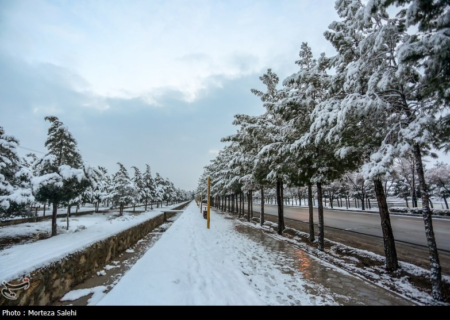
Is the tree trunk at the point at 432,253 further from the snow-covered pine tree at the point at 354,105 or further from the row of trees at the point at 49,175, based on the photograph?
the row of trees at the point at 49,175

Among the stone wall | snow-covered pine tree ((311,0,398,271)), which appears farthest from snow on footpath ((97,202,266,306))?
snow-covered pine tree ((311,0,398,271))

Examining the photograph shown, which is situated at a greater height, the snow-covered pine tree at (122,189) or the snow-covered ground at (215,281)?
the snow-covered pine tree at (122,189)

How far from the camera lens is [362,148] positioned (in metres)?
6.33

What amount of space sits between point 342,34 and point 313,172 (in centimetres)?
544

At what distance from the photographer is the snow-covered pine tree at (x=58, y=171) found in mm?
13688

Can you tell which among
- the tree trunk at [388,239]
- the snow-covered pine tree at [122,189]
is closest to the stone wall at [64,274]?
the tree trunk at [388,239]

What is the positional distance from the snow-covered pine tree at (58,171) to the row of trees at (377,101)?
13488 mm

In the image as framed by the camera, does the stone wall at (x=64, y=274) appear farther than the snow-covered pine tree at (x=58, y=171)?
No

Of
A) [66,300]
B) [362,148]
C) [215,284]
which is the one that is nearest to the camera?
[215,284]

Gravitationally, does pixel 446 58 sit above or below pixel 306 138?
above

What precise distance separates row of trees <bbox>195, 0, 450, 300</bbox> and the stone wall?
7.80 metres

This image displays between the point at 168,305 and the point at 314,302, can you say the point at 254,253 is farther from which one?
the point at 168,305

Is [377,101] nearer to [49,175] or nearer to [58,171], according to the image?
[49,175]

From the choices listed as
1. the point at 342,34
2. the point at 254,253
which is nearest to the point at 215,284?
the point at 254,253
